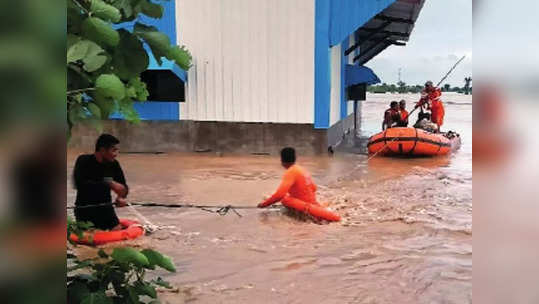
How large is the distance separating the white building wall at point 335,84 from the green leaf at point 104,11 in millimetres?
12862

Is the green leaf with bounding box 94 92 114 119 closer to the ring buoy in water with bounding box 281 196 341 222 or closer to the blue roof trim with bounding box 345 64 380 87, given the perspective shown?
the ring buoy in water with bounding box 281 196 341 222

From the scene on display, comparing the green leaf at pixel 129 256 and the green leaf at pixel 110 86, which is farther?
the green leaf at pixel 129 256

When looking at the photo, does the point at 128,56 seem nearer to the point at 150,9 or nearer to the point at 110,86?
the point at 150,9

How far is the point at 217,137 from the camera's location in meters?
13.7

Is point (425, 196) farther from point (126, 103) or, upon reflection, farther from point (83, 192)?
point (126, 103)

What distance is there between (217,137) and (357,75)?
6.06 meters

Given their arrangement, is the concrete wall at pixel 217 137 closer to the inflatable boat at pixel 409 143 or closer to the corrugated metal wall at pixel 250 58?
the corrugated metal wall at pixel 250 58

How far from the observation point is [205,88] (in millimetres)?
13453

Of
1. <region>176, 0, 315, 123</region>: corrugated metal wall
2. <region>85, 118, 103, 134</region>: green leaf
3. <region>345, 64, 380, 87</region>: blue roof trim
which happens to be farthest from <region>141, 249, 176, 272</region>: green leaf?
<region>345, 64, 380, 87</region>: blue roof trim

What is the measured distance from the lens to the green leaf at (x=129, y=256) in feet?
6.40

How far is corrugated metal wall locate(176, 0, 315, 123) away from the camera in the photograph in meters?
12.7

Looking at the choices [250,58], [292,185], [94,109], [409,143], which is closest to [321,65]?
[250,58]

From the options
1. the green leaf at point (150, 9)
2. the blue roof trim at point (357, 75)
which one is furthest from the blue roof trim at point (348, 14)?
the green leaf at point (150, 9)

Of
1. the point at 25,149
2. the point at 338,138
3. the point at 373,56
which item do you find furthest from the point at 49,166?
the point at 373,56
